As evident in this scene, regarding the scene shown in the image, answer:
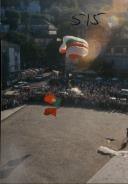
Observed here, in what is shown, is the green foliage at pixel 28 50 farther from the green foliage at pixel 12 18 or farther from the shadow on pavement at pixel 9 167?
the shadow on pavement at pixel 9 167

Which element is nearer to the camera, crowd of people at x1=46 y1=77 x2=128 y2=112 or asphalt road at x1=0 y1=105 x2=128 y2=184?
asphalt road at x1=0 y1=105 x2=128 y2=184

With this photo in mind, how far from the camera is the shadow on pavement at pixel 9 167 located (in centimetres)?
1129

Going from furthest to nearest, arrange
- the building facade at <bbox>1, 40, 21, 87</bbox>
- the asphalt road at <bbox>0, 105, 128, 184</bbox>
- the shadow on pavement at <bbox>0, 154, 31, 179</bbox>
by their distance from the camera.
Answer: the building facade at <bbox>1, 40, 21, 87</bbox>
the asphalt road at <bbox>0, 105, 128, 184</bbox>
the shadow on pavement at <bbox>0, 154, 31, 179</bbox>

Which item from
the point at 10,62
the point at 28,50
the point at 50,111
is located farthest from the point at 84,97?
the point at 28,50

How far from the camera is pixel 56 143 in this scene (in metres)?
14.2

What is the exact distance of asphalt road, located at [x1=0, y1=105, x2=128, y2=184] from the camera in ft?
37.7

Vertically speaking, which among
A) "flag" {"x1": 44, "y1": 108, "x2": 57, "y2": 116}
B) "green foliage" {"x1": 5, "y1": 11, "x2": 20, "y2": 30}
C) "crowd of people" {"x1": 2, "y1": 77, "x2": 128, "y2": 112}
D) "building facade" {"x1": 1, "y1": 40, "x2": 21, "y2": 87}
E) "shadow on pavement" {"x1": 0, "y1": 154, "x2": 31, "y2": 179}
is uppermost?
"green foliage" {"x1": 5, "y1": 11, "x2": 20, "y2": 30}

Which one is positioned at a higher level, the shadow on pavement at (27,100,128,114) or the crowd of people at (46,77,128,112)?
the crowd of people at (46,77,128,112)

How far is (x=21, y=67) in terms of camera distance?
31.0 meters

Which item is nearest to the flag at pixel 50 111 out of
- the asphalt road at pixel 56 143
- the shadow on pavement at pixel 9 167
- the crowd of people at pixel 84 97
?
the asphalt road at pixel 56 143

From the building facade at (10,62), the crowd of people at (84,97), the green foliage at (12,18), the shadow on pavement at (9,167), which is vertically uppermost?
the green foliage at (12,18)

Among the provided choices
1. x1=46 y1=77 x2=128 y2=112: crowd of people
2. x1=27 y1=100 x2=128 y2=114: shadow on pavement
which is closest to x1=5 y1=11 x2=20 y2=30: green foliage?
x1=46 y1=77 x2=128 y2=112: crowd of people

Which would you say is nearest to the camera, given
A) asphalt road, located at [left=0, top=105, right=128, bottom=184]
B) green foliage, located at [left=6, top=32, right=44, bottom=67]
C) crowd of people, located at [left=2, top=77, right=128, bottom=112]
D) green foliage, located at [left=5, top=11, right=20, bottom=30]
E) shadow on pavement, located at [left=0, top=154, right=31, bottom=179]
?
shadow on pavement, located at [left=0, top=154, right=31, bottom=179]

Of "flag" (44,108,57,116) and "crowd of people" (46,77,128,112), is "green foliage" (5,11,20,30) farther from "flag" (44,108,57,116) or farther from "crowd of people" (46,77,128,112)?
"flag" (44,108,57,116)
